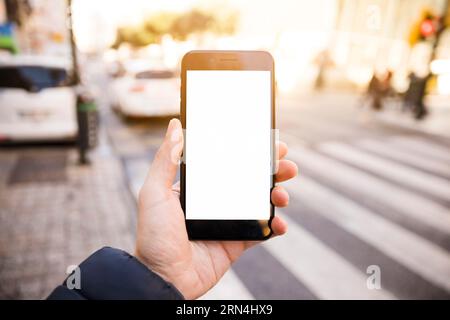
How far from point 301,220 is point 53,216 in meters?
3.22

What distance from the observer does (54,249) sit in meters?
4.29

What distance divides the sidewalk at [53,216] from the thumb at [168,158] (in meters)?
2.30

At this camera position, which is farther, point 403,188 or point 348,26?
point 348,26

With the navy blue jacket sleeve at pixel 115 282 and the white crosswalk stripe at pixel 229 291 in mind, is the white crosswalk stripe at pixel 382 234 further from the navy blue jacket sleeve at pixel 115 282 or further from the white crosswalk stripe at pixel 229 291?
the navy blue jacket sleeve at pixel 115 282

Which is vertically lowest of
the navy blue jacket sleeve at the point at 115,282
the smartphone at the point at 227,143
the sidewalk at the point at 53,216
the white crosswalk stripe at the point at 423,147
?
the white crosswalk stripe at the point at 423,147

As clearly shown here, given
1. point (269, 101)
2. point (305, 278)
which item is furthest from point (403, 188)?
point (269, 101)

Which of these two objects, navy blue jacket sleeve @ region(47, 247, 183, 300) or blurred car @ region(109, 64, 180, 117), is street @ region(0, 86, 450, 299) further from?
navy blue jacket sleeve @ region(47, 247, 183, 300)

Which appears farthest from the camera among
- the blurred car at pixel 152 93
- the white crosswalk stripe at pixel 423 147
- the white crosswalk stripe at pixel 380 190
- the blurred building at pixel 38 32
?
the blurred building at pixel 38 32

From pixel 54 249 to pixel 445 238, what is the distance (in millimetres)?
4609

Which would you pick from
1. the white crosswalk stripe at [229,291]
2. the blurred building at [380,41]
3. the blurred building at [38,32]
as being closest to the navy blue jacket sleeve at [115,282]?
the white crosswalk stripe at [229,291]

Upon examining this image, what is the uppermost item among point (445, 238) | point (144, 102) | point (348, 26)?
point (348, 26)

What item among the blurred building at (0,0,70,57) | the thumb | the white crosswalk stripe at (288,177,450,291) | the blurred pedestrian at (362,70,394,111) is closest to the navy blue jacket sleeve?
the thumb

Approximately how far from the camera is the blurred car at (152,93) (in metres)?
10.9

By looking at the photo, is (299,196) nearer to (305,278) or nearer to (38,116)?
(305,278)
